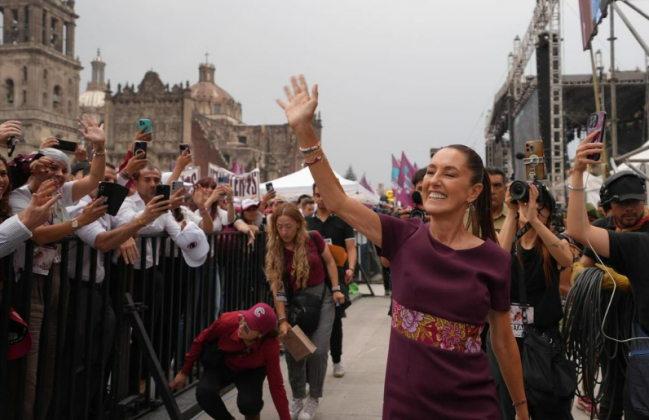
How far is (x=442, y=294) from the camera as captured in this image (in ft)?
8.29

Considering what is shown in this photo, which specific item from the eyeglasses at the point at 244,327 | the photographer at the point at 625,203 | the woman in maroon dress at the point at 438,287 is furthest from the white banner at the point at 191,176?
the woman in maroon dress at the point at 438,287

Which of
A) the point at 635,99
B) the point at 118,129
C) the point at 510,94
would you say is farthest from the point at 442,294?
the point at 118,129

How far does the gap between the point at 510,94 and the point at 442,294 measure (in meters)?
31.1

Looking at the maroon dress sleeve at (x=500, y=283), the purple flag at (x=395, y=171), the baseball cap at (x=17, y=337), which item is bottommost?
the baseball cap at (x=17, y=337)

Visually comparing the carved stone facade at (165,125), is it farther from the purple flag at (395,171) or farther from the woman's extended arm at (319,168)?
the woman's extended arm at (319,168)

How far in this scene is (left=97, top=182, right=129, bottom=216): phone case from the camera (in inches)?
156

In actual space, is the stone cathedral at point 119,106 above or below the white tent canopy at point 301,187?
above

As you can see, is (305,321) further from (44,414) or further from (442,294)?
(442,294)

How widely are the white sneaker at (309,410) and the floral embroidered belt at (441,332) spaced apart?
127 inches

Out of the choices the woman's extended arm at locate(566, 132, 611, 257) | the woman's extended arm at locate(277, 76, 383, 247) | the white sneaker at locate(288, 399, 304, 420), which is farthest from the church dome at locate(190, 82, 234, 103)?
the woman's extended arm at locate(277, 76, 383, 247)

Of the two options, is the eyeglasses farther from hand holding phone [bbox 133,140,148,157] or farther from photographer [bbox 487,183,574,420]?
photographer [bbox 487,183,574,420]

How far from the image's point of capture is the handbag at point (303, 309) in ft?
18.8

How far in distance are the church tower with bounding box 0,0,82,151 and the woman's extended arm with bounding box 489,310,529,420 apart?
276ft

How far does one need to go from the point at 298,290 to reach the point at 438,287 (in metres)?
3.38
